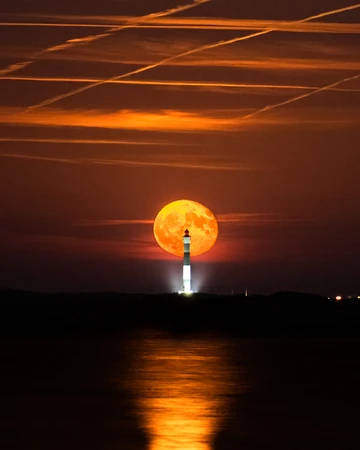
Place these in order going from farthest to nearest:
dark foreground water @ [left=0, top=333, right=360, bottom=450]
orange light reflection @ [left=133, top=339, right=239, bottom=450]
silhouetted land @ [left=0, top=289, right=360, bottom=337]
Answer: silhouetted land @ [left=0, top=289, right=360, bottom=337] < orange light reflection @ [left=133, top=339, right=239, bottom=450] < dark foreground water @ [left=0, top=333, right=360, bottom=450]

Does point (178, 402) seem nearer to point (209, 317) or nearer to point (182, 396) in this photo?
point (182, 396)

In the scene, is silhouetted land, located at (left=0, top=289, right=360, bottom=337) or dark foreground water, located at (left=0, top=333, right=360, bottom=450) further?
silhouetted land, located at (left=0, top=289, right=360, bottom=337)

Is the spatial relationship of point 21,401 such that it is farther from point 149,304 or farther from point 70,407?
point 149,304

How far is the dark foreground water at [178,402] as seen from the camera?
3444 cm

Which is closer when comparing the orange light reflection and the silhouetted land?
the orange light reflection

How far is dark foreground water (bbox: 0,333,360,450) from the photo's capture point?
3444 centimetres

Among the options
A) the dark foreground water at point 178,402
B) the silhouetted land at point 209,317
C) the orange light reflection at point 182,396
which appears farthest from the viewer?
the silhouetted land at point 209,317

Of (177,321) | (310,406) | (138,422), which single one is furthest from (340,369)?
(177,321)

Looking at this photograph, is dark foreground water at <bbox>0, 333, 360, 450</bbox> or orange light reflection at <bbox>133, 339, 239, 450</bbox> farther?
orange light reflection at <bbox>133, 339, 239, 450</bbox>

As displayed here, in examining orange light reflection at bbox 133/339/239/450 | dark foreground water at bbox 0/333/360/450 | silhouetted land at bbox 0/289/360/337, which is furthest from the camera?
silhouetted land at bbox 0/289/360/337

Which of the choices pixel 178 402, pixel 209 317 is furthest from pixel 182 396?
pixel 209 317

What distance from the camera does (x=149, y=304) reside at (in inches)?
6964

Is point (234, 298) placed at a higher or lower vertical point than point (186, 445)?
higher

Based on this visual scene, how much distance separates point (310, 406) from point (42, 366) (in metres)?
22.8
